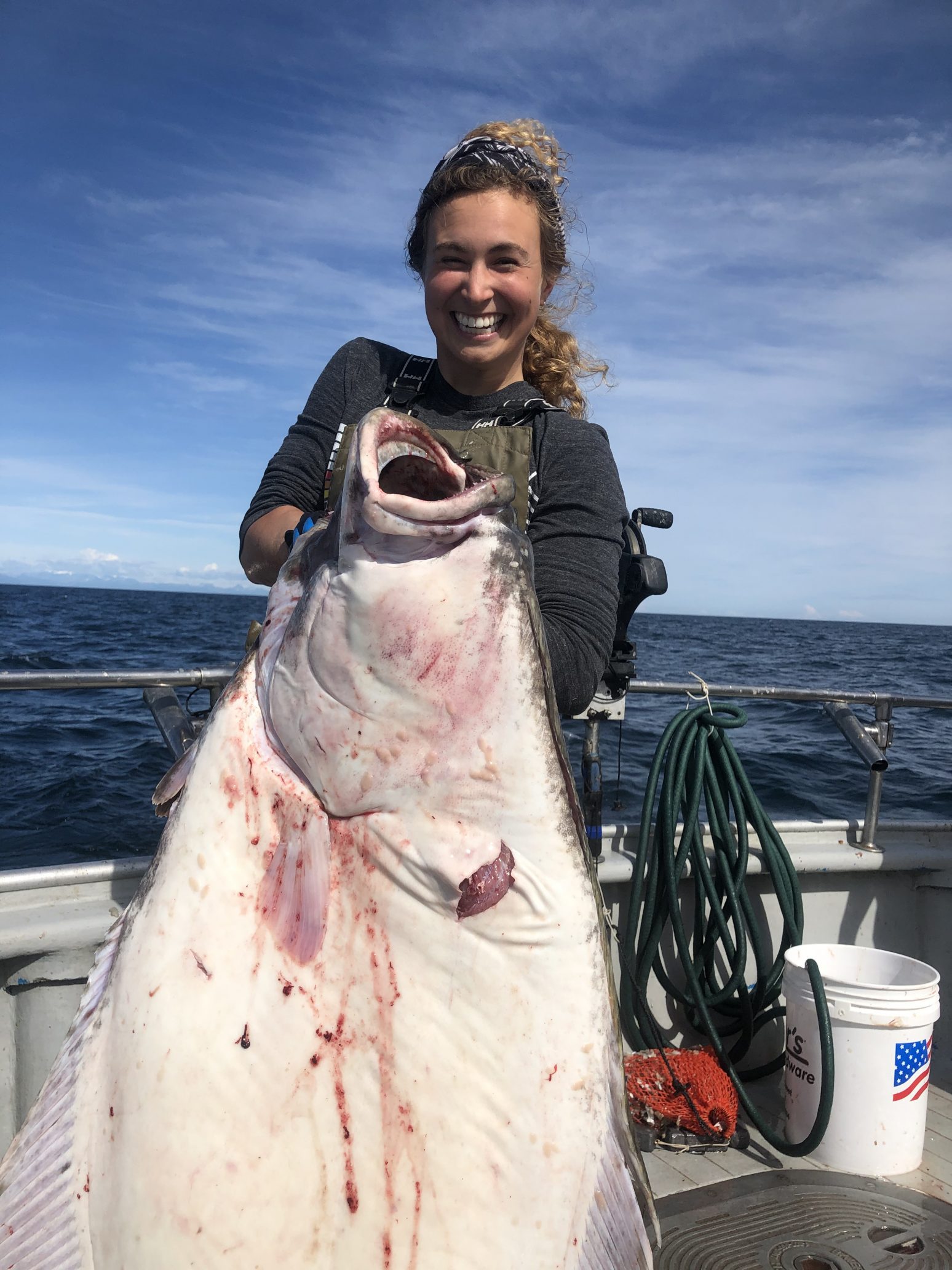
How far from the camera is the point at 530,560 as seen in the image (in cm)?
91

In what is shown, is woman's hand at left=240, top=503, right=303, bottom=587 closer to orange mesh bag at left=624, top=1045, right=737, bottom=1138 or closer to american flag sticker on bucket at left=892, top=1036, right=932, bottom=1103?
orange mesh bag at left=624, top=1045, right=737, bottom=1138

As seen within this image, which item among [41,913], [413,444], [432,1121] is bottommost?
[41,913]

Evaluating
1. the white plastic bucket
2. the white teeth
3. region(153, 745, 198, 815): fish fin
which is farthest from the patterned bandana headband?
the white plastic bucket

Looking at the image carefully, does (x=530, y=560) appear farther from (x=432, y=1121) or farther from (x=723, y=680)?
(x=723, y=680)

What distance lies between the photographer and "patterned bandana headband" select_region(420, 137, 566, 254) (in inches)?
65.8

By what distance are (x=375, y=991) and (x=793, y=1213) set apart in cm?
206

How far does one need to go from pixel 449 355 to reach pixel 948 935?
116 inches

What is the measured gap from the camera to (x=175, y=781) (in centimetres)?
95

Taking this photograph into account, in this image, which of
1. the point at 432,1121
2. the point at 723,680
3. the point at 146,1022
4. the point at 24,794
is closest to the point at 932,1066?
the point at 432,1121

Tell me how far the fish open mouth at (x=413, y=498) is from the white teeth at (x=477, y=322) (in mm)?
915

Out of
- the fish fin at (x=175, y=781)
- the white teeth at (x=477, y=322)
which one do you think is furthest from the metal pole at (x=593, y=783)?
the fish fin at (x=175, y=781)

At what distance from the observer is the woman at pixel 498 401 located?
1.52 meters

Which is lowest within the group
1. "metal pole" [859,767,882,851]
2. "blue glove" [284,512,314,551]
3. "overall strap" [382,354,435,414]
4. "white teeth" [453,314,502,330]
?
"metal pole" [859,767,882,851]

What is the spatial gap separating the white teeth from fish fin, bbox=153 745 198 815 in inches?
43.8
